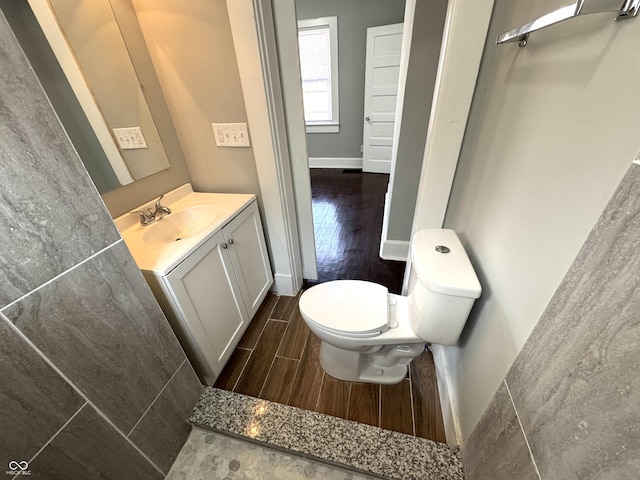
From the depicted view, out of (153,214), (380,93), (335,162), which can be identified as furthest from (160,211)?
(335,162)

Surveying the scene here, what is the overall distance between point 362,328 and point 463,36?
1.15 metres

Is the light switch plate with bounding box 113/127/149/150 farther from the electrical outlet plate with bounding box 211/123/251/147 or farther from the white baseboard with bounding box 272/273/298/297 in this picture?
the white baseboard with bounding box 272/273/298/297

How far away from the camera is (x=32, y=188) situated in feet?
1.77

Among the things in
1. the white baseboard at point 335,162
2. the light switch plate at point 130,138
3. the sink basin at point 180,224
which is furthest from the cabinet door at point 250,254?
the white baseboard at point 335,162

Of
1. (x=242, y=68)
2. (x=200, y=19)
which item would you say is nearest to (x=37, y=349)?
(x=242, y=68)

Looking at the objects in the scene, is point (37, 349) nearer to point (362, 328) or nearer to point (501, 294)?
point (362, 328)

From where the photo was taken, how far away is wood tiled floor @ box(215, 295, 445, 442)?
1.15 m

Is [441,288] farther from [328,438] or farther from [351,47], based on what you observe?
[351,47]

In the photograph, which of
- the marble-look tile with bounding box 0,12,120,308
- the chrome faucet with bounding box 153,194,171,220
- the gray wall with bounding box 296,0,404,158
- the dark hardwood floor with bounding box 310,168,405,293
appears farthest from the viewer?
the gray wall with bounding box 296,0,404,158

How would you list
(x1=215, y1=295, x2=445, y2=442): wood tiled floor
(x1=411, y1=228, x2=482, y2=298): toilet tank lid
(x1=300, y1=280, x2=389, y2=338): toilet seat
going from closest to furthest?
(x1=411, y1=228, x2=482, y2=298): toilet tank lid
(x1=300, y1=280, x2=389, y2=338): toilet seat
(x1=215, y1=295, x2=445, y2=442): wood tiled floor

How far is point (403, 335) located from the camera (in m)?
1.05

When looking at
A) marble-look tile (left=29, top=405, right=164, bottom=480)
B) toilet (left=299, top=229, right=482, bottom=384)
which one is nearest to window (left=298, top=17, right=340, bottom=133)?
toilet (left=299, top=229, right=482, bottom=384)

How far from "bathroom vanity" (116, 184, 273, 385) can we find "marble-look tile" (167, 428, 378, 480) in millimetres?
272

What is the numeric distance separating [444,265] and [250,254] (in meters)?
1.03
